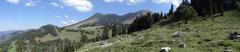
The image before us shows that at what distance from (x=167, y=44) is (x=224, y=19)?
7138cm

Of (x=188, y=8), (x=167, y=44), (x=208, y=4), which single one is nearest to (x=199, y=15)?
(x=208, y=4)

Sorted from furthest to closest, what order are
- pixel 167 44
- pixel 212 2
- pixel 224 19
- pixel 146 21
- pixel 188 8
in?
pixel 146 21 → pixel 212 2 → pixel 188 8 → pixel 224 19 → pixel 167 44

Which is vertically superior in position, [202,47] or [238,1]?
[238,1]

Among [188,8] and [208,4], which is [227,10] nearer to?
[208,4]

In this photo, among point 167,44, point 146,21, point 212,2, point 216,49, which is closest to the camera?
point 216,49

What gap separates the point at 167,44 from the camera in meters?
70.9

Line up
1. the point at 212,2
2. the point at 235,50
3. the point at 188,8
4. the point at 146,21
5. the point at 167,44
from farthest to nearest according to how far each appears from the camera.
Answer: the point at 146,21
the point at 212,2
the point at 188,8
the point at 167,44
the point at 235,50

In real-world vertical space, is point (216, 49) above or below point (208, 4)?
below

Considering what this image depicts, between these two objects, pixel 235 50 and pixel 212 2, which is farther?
pixel 212 2

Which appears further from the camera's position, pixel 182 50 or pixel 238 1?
pixel 238 1

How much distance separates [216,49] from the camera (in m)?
56.1

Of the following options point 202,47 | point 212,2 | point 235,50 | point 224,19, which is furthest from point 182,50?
point 212,2

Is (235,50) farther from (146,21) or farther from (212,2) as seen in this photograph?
(146,21)

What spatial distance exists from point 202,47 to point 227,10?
365 feet
